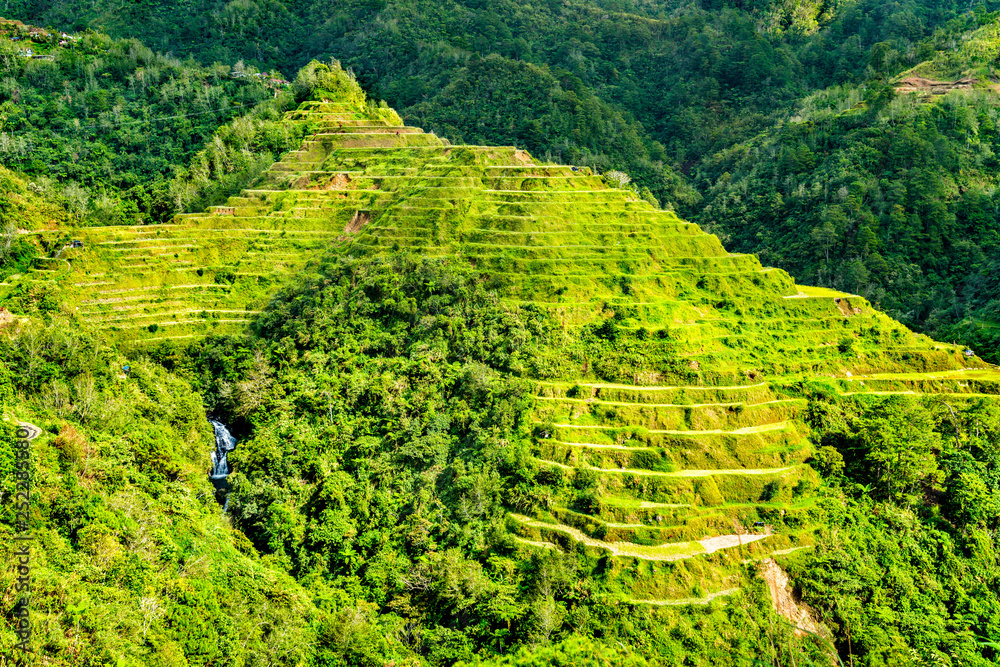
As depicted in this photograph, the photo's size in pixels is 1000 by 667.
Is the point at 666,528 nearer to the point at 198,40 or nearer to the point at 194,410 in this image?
the point at 194,410

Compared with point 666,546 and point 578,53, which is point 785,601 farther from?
point 578,53

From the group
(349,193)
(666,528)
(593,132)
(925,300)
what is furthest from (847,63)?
(666,528)

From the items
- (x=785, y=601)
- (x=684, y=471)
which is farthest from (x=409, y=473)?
(x=785, y=601)

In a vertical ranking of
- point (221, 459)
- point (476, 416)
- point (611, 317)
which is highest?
point (611, 317)

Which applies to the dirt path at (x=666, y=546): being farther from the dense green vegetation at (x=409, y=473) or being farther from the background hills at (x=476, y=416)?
the dense green vegetation at (x=409, y=473)

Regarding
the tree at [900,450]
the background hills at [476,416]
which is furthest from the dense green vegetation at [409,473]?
the tree at [900,450]

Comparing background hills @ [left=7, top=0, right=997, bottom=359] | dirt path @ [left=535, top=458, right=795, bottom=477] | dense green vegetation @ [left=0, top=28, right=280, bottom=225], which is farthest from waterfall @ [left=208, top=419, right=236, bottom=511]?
background hills @ [left=7, top=0, right=997, bottom=359]
